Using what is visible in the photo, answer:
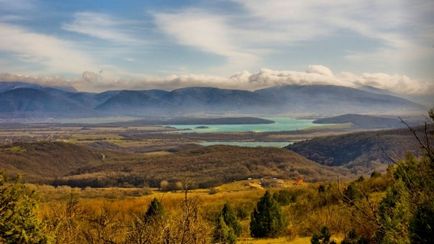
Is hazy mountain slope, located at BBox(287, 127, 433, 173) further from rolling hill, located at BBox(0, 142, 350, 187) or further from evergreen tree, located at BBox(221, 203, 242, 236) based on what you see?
evergreen tree, located at BBox(221, 203, 242, 236)

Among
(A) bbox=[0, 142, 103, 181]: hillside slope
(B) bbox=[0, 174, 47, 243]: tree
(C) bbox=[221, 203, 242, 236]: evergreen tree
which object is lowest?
(A) bbox=[0, 142, 103, 181]: hillside slope

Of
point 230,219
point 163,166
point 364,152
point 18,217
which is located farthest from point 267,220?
point 364,152

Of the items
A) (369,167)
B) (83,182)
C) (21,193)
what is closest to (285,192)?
(21,193)

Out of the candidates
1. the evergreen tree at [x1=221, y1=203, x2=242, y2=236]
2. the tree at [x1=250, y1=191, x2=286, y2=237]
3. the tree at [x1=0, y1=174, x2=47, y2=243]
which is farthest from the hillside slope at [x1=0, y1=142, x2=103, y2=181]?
the tree at [x1=0, y1=174, x2=47, y2=243]

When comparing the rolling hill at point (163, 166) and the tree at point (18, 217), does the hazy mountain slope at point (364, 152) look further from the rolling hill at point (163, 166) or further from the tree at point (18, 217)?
the tree at point (18, 217)

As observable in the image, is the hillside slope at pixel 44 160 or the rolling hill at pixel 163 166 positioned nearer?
the rolling hill at pixel 163 166

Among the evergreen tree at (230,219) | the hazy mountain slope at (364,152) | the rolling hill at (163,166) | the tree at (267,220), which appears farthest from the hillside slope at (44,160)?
the tree at (267,220)

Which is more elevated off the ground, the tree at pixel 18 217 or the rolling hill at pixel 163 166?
the tree at pixel 18 217

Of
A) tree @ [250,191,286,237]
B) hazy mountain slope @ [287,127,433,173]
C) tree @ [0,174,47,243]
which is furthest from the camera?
hazy mountain slope @ [287,127,433,173]
